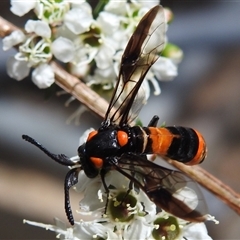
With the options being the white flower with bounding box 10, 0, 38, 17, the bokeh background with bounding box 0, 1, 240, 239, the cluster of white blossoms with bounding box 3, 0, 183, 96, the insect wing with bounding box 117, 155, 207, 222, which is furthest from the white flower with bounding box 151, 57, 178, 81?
the bokeh background with bounding box 0, 1, 240, 239

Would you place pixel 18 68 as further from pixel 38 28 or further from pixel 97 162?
pixel 97 162

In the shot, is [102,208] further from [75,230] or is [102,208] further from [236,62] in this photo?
[236,62]

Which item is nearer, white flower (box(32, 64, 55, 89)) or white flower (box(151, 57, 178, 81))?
white flower (box(32, 64, 55, 89))

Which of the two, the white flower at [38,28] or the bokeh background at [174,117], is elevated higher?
the white flower at [38,28]

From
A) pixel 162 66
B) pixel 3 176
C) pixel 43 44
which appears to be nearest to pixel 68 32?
pixel 43 44

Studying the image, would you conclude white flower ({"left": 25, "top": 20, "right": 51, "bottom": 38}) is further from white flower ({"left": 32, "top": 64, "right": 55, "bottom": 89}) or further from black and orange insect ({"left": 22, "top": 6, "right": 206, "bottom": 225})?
black and orange insect ({"left": 22, "top": 6, "right": 206, "bottom": 225})

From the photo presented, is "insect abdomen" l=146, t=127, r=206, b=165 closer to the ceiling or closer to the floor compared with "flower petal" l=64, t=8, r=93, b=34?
closer to the floor

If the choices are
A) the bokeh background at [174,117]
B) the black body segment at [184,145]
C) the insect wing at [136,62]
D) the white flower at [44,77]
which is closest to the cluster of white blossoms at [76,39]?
the white flower at [44,77]

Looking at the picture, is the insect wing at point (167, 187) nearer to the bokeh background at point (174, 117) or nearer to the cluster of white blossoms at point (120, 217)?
the cluster of white blossoms at point (120, 217)
